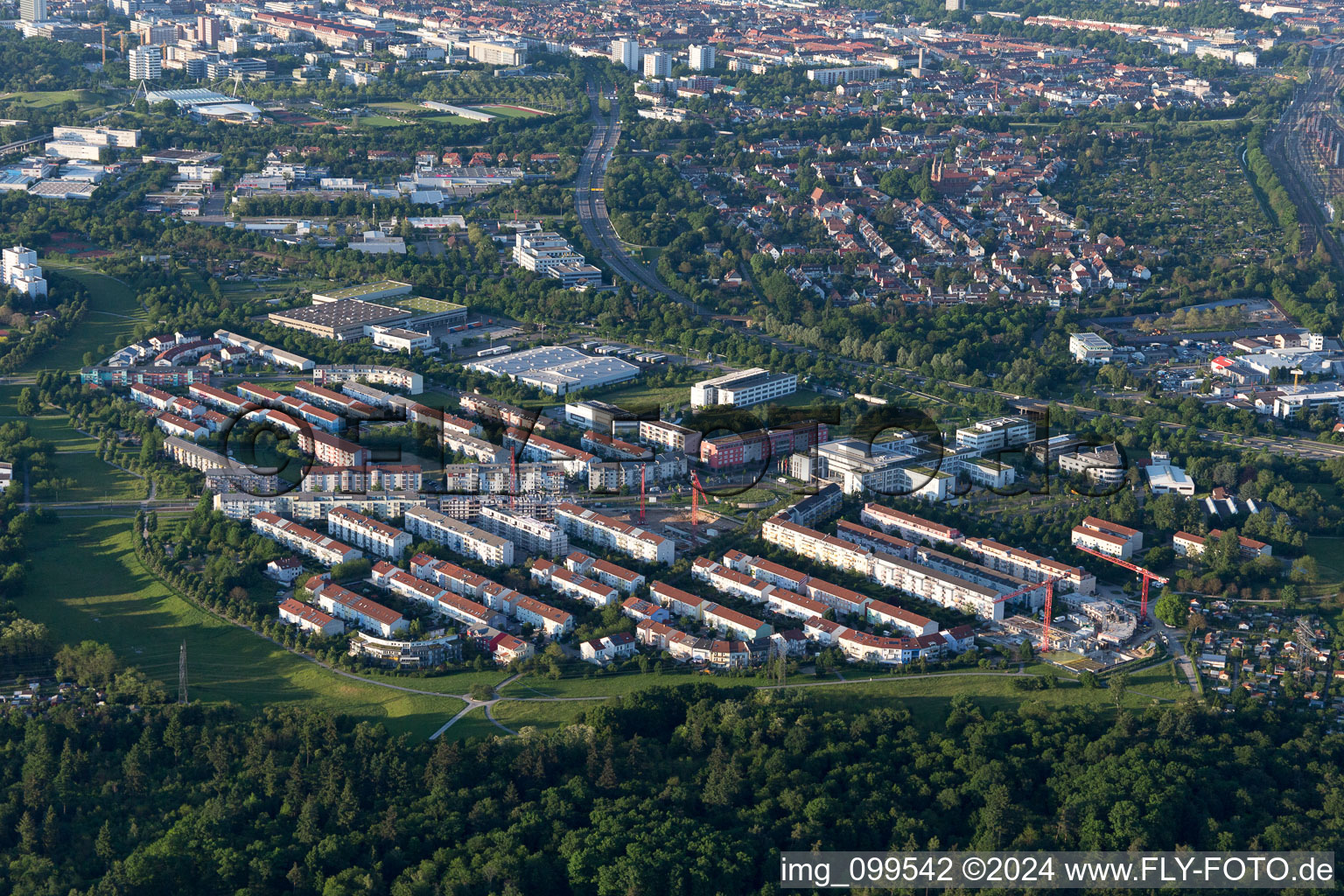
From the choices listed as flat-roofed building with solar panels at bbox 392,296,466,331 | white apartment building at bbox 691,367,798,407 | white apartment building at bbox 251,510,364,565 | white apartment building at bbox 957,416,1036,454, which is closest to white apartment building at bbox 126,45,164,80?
flat-roofed building with solar panels at bbox 392,296,466,331

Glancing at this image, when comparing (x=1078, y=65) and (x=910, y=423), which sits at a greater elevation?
(x=1078, y=65)

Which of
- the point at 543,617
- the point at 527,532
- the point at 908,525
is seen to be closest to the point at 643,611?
the point at 543,617

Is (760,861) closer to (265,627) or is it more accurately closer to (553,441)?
(265,627)

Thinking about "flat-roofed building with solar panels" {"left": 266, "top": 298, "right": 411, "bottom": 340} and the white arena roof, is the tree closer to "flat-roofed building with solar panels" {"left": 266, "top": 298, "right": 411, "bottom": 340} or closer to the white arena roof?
"flat-roofed building with solar panels" {"left": 266, "top": 298, "right": 411, "bottom": 340}

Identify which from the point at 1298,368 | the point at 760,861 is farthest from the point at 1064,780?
the point at 1298,368

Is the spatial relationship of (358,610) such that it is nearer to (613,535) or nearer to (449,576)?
(449,576)

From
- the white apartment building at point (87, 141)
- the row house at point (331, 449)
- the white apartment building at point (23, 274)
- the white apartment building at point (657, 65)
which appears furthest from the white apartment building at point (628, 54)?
the row house at point (331, 449)
